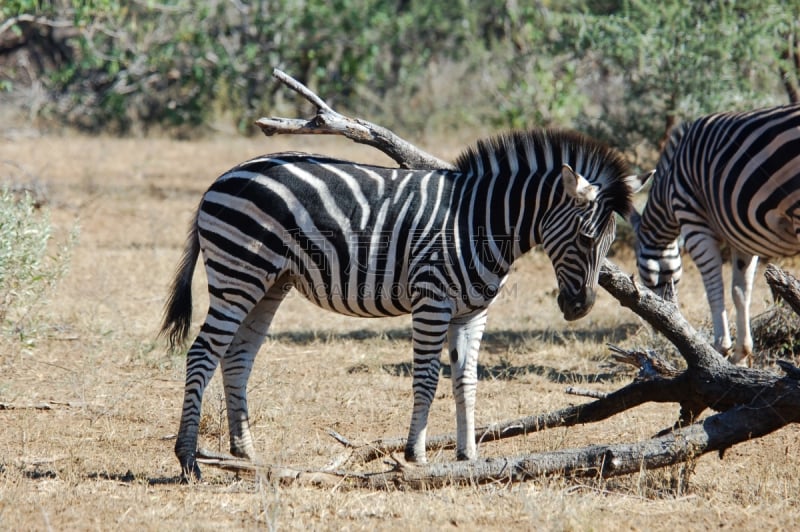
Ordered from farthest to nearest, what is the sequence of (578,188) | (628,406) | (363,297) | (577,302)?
(628,406)
(363,297)
(577,302)
(578,188)

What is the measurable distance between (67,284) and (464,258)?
6.14 m

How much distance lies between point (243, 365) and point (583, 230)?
235 centimetres

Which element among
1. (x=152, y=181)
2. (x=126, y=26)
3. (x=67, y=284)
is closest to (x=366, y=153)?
(x=152, y=181)

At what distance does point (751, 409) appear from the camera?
518cm

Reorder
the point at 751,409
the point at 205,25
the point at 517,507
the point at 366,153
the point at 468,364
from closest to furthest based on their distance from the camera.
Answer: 1. the point at 517,507
2. the point at 751,409
3. the point at 468,364
4. the point at 366,153
5. the point at 205,25

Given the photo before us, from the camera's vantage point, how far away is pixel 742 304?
7.59 meters

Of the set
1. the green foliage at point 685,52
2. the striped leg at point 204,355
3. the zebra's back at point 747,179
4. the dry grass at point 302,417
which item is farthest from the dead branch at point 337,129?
the green foliage at point 685,52

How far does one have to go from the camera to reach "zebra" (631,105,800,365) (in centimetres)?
636

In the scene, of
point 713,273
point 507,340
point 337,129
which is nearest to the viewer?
point 337,129

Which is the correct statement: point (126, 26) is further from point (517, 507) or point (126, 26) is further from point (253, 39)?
point (517, 507)

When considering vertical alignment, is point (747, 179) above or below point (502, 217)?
above

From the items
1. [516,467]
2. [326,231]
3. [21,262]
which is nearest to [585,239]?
[516,467]

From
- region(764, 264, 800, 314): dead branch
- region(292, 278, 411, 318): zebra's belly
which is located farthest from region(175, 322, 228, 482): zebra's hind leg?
region(764, 264, 800, 314): dead branch

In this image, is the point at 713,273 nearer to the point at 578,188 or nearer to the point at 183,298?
the point at 578,188
